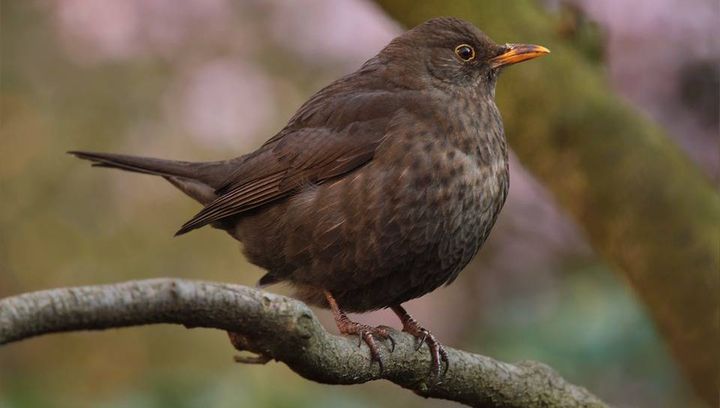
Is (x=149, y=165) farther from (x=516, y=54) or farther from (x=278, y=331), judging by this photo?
(x=278, y=331)

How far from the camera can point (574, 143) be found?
508cm

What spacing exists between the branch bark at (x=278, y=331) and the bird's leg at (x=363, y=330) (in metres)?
0.04

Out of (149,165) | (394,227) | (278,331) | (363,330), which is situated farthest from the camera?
(149,165)

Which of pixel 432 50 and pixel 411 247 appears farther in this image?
pixel 432 50

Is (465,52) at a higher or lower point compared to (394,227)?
higher

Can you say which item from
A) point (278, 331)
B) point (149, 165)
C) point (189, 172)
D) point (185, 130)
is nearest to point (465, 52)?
point (189, 172)

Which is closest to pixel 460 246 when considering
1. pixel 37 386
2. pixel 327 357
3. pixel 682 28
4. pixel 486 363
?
pixel 486 363

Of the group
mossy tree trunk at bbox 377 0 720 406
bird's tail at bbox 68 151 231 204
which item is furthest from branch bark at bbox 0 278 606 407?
bird's tail at bbox 68 151 231 204

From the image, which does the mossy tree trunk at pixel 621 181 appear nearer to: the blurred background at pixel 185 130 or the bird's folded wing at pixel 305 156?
the bird's folded wing at pixel 305 156

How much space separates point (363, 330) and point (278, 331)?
949 mm

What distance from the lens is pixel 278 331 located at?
113 inches

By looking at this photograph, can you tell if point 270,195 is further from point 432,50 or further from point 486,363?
point 486,363

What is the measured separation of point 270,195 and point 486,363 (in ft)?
3.71

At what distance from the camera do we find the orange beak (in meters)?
4.48
